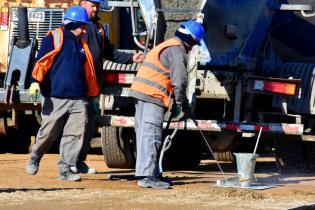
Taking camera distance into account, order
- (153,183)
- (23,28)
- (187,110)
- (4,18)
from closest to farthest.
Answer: (153,183)
(187,110)
(23,28)
(4,18)

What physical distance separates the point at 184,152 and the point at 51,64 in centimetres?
326

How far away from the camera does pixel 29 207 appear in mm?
8586

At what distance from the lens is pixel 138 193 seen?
9867 mm

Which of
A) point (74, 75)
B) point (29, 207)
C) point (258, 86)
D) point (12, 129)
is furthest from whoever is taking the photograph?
point (12, 129)

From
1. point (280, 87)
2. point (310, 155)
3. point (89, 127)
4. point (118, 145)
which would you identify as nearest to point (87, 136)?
point (89, 127)

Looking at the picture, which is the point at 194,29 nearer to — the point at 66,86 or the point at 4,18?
the point at 66,86

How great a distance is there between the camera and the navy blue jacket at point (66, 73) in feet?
35.5

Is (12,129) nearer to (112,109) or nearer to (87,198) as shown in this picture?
(112,109)

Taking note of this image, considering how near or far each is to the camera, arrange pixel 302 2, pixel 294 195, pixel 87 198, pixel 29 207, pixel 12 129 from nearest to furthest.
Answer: pixel 29 207 → pixel 87 198 → pixel 294 195 → pixel 302 2 → pixel 12 129

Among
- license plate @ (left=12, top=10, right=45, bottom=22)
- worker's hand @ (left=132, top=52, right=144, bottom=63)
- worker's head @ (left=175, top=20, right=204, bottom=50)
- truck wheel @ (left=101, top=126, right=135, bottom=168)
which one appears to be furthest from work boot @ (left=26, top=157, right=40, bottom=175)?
license plate @ (left=12, top=10, right=45, bottom=22)

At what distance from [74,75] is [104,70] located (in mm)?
1370

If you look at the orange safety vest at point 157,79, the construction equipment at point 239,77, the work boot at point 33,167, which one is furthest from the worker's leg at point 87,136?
the orange safety vest at point 157,79

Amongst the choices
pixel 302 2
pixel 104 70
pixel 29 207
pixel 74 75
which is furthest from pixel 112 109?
pixel 29 207

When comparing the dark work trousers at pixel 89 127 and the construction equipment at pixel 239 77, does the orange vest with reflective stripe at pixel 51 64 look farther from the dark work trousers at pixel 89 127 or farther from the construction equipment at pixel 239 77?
the construction equipment at pixel 239 77
